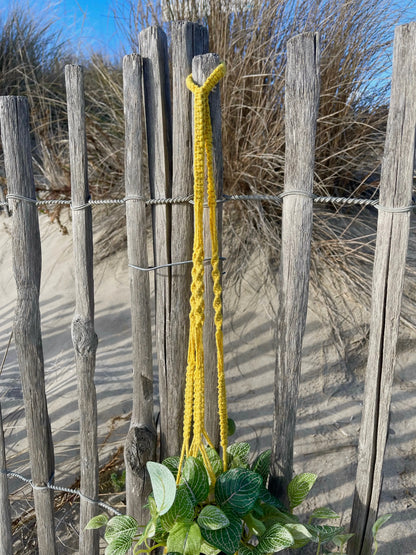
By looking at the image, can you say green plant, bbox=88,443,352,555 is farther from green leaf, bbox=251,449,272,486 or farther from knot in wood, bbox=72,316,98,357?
knot in wood, bbox=72,316,98,357

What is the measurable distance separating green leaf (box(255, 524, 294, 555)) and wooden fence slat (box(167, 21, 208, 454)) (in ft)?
1.37

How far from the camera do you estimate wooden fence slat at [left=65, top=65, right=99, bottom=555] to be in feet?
4.68

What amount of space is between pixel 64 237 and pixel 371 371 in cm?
280

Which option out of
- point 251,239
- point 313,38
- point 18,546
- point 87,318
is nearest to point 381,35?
point 251,239

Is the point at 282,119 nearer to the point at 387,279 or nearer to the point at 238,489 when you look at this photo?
the point at 387,279

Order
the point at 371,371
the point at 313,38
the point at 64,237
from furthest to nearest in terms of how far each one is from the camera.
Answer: the point at 64,237, the point at 371,371, the point at 313,38

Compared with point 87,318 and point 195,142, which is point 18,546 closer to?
point 87,318

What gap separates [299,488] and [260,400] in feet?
3.25

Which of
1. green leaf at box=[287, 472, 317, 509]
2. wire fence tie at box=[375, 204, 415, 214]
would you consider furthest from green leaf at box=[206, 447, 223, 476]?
wire fence tie at box=[375, 204, 415, 214]

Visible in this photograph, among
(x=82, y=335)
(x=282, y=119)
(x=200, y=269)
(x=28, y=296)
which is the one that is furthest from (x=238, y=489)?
(x=282, y=119)

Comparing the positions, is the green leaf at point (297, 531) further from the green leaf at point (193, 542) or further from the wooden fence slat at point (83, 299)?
the wooden fence slat at point (83, 299)

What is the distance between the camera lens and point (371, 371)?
1.25 meters

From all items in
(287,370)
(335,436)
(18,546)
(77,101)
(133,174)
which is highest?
(77,101)

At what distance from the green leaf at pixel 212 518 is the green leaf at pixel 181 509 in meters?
0.03
